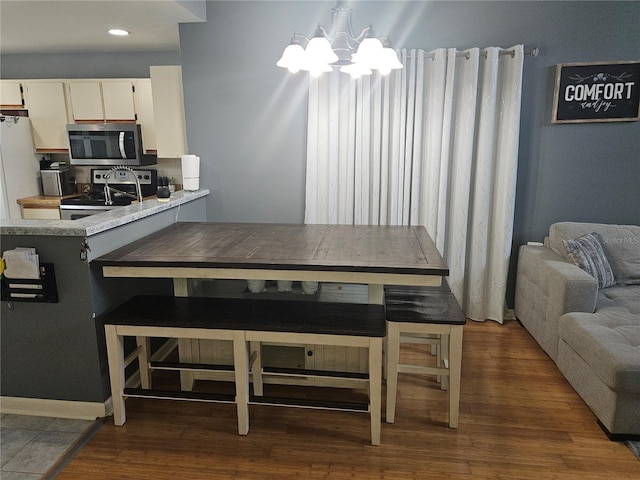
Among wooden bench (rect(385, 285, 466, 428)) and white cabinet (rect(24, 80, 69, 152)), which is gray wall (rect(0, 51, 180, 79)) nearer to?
white cabinet (rect(24, 80, 69, 152))

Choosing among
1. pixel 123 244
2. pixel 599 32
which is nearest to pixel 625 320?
pixel 599 32

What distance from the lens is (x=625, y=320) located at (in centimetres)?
245

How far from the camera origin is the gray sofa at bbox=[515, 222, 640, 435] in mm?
2064

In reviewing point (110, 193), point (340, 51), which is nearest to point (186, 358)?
Result: point (340, 51)

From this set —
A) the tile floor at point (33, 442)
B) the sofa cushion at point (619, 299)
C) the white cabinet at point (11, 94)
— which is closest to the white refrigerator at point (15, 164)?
the white cabinet at point (11, 94)

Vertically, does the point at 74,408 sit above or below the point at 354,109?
below

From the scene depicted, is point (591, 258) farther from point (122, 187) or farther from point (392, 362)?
point (122, 187)

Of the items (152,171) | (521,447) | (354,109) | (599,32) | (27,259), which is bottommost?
(521,447)

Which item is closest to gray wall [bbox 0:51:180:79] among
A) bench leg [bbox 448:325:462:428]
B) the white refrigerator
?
the white refrigerator

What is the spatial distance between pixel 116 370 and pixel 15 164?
3185 mm

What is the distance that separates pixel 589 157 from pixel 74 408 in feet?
12.2

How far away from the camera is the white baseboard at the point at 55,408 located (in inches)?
90.0

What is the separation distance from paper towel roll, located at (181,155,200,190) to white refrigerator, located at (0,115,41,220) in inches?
78.6

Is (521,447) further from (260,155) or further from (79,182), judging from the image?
(79,182)
